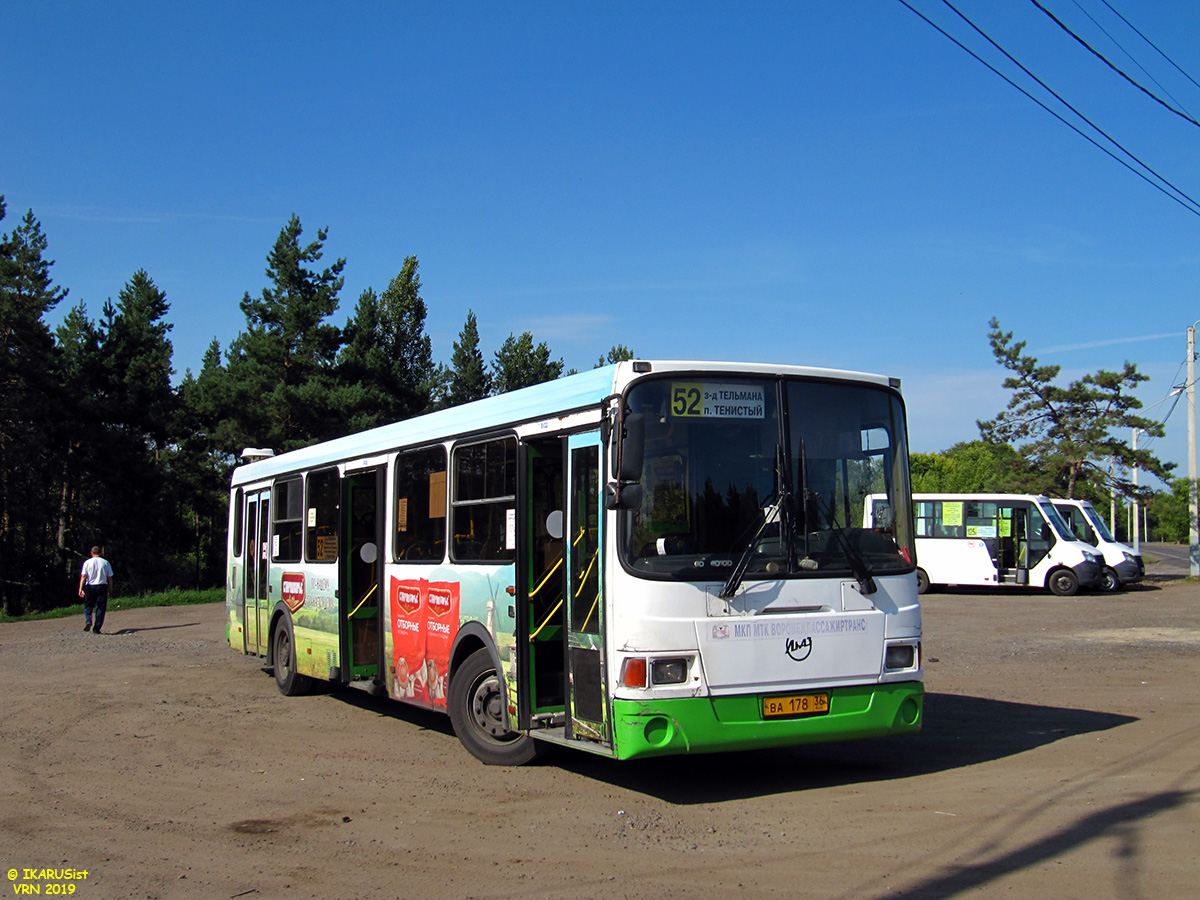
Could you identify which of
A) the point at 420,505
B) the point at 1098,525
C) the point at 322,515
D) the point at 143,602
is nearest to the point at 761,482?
the point at 420,505

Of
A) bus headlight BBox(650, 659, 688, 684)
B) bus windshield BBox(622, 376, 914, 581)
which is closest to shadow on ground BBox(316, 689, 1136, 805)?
bus headlight BBox(650, 659, 688, 684)

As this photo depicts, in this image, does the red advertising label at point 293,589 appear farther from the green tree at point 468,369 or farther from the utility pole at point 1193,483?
the green tree at point 468,369

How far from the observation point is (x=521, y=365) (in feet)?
215

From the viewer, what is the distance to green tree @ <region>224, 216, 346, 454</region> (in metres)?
43.8

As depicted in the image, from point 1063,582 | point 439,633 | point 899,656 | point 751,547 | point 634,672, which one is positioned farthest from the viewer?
point 1063,582

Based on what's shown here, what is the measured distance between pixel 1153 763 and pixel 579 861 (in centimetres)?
501

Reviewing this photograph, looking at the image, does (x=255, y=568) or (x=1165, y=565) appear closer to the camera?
(x=255, y=568)

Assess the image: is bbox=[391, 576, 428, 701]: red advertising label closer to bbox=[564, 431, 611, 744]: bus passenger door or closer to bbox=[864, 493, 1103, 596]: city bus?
bbox=[564, 431, 611, 744]: bus passenger door

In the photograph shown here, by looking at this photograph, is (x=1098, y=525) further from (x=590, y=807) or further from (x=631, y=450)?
(x=631, y=450)

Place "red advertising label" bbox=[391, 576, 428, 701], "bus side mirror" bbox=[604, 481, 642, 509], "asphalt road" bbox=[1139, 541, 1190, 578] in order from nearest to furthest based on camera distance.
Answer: "bus side mirror" bbox=[604, 481, 642, 509]
"red advertising label" bbox=[391, 576, 428, 701]
"asphalt road" bbox=[1139, 541, 1190, 578]

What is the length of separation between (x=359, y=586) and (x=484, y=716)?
3331mm

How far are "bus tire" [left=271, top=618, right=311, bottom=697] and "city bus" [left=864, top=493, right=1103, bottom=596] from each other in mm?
20288

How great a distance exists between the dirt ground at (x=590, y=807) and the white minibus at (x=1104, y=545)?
18748 millimetres

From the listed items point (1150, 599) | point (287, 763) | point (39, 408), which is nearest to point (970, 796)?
point (287, 763)
